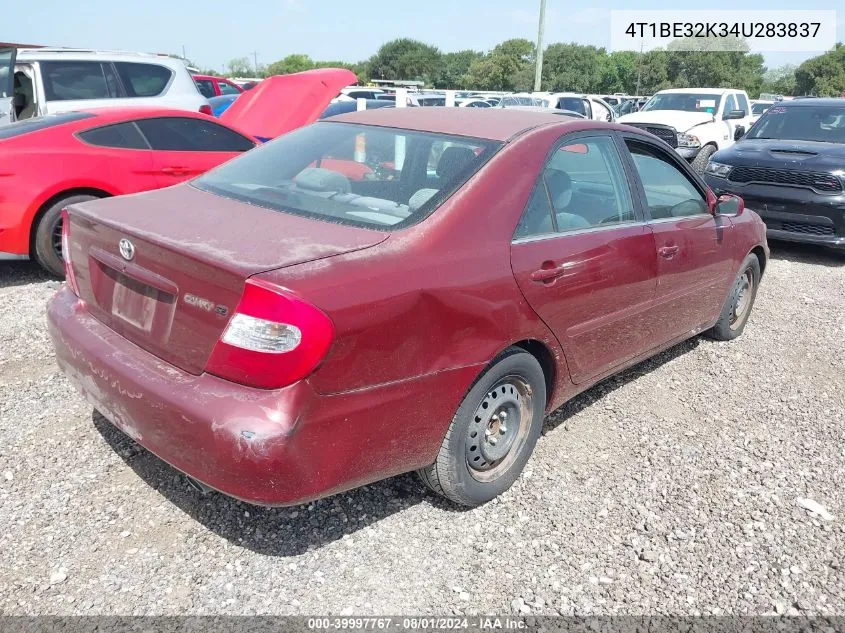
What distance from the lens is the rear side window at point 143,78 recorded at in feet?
30.1

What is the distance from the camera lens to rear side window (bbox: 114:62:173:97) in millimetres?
9188

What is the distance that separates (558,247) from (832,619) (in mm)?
1697

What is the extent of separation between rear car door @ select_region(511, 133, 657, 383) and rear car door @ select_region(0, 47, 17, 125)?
6979 millimetres

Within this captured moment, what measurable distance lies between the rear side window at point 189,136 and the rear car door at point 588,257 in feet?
14.1

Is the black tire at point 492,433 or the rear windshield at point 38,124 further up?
the rear windshield at point 38,124

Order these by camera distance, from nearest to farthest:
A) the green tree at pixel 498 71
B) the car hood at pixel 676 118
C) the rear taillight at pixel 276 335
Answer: the rear taillight at pixel 276 335 < the car hood at pixel 676 118 < the green tree at pixel 498 71

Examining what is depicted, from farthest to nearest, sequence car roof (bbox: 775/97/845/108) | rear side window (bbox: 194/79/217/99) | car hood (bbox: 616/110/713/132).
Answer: rear side window (bbox: 194/79/217/99) < car hood (bbox: 616/110/713/132) < car roof (bbox: 775/97/845/108)

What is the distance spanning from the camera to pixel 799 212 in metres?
7.66

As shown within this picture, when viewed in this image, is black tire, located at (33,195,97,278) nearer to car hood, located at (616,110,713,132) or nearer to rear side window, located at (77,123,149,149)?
rear side window, located at (77,123,149,149)

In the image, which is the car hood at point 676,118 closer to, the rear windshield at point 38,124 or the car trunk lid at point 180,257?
the rear windshield at point 38,124

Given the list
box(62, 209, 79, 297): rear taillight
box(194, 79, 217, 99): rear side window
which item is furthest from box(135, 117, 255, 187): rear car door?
box(194, 79, 217, 99): rear side window

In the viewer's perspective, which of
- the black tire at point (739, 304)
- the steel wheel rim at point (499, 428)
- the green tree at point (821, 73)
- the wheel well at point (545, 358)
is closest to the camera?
the steel wheel rim at point (499, 428)

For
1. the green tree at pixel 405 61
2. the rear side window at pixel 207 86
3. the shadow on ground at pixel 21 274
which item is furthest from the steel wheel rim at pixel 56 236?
the green tree at pixel 405 61

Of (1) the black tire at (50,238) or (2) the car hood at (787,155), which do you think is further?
(2) the car hood at (787,155)
